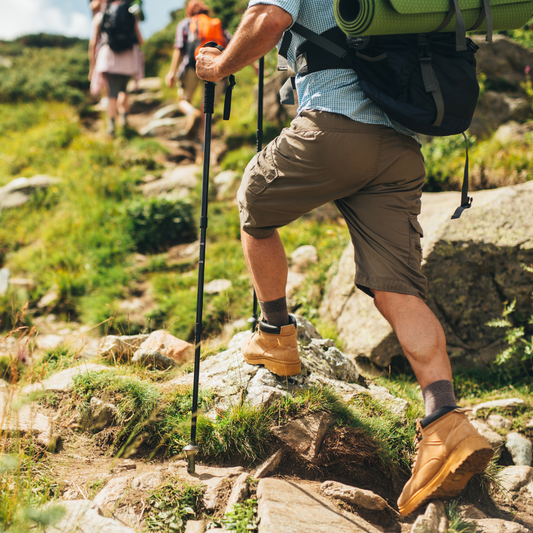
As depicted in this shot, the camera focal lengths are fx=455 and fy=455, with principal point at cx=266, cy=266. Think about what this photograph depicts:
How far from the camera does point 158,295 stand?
584 cm

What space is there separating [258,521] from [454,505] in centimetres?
96

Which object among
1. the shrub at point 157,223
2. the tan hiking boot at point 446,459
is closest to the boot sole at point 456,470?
the tan hiking boot at point 446,459

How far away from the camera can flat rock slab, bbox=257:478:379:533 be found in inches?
76.6

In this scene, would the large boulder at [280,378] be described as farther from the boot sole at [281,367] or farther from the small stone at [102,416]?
the small stone at [102,416]

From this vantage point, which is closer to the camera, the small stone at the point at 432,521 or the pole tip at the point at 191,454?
the small stone at the point at 432,521

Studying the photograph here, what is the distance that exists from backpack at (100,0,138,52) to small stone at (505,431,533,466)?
9083mm

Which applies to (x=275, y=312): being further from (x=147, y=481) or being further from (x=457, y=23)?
(x=457, y=23)

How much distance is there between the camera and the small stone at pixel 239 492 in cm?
215

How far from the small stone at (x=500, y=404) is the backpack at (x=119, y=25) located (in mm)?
8764

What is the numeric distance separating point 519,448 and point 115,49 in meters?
9.20

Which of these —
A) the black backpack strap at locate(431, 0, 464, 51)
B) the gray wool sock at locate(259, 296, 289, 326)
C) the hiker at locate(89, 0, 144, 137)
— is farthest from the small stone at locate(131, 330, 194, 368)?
the hiker at locate(89, 0, 144, 137)

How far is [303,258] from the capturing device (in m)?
5.82

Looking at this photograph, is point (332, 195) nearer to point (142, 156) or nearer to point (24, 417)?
point (24, 417)

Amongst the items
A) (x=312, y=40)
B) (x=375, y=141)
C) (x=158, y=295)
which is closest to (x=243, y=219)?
(x=375, y=141)
